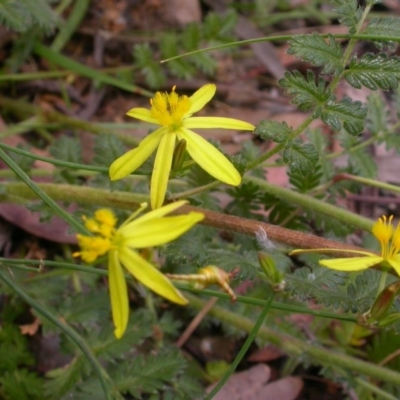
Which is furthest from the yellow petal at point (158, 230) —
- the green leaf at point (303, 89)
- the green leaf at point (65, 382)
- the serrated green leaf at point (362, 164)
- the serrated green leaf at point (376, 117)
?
the serrated green leaf at point (376, 117)

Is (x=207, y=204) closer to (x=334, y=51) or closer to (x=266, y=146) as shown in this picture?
(x=334, y=51)

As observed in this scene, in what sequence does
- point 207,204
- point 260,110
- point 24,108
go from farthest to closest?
1. point 260,110
2. point 24,108
3. point 207,204

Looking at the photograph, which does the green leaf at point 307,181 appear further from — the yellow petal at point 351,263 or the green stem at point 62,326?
the green stem at point 62,326

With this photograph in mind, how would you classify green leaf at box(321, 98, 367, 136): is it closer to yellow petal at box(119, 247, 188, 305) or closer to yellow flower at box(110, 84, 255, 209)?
yellow flower at box(110, 84, 255, 209)

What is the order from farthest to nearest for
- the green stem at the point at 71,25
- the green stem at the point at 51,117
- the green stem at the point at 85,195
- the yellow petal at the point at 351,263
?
the green stem at the point at 71,25, the green stem at the point at 51,117, the green stem at the point at 85,195, the yellow petal at the point at 351,263

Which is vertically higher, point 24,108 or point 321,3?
point 321,3

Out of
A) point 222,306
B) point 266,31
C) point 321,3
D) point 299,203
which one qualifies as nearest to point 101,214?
point 299,203

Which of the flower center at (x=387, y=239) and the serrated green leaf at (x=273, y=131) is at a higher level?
the serrated green leaf at (x=273, y=131)
